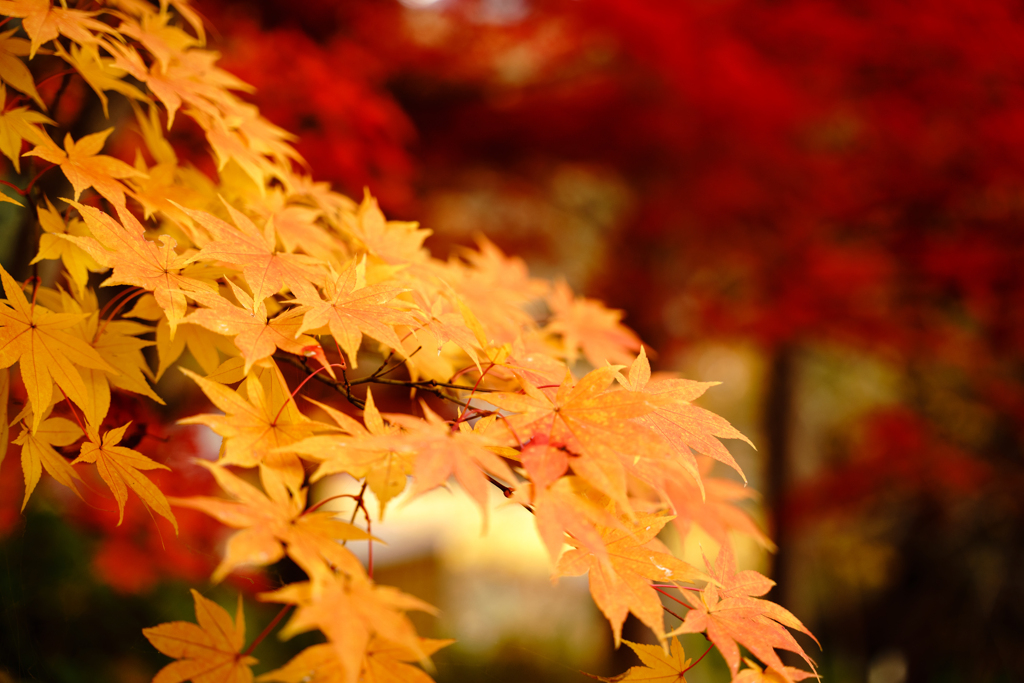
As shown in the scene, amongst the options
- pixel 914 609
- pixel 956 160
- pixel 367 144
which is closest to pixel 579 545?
pixel 367 144

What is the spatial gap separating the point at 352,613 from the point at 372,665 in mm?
120

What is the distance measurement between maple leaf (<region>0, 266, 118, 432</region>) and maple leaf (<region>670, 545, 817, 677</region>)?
775 mm

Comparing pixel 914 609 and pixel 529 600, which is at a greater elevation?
pixel 914 609

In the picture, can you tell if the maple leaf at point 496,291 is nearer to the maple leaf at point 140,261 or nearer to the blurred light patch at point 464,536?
the maple leaf at point 140,261

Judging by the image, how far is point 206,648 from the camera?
2.07 feet

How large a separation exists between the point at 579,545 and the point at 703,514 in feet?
1.41

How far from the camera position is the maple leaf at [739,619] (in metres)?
0.70

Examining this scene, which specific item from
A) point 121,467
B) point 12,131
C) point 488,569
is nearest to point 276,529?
point 121,467

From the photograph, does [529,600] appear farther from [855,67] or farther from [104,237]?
[104,237]

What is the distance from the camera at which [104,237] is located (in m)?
0.72

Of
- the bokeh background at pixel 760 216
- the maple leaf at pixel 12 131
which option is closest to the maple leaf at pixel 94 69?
the maple leaf at pixel 12 131

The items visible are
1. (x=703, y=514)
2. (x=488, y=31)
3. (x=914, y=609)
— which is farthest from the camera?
(x=914, y=609)

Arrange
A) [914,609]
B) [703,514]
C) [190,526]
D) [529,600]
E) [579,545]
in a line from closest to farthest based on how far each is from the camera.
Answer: [579,545]
[703,514]
[190,526]
[914,609]
[529,600]

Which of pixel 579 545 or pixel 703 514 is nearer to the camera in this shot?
pixel 579 545
